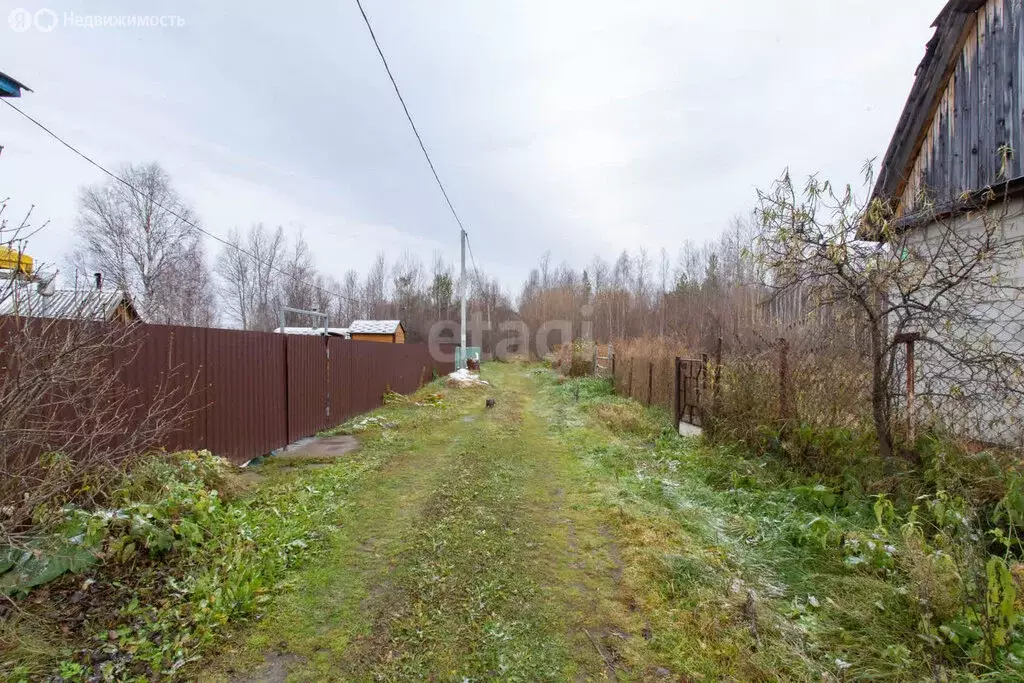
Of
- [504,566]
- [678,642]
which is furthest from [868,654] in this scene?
[504,566]

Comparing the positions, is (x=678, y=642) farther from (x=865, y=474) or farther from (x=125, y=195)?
(x=125, y=195)

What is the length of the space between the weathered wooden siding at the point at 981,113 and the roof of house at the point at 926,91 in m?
0.07

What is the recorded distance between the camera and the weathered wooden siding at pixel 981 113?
12.9ft

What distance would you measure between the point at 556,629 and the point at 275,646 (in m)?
1.53

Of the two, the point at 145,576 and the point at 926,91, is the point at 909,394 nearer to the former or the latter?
the point at 926,91

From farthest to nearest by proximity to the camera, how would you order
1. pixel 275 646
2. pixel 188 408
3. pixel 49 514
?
pixel 188 408, pixel 49 514, pixel 275 646

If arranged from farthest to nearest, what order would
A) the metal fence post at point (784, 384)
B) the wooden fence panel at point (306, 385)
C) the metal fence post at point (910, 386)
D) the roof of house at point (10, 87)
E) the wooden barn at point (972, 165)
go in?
the wooden fence panel at point (306, 385)
the metal fence post at point (784, 384)
the roof of house at point (10, 87)
the metal fence post at point (910, 386)
the wooden barn at point (972, 165)

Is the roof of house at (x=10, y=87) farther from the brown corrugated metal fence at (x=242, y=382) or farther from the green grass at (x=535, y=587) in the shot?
the green grass at (x=535, y=587)

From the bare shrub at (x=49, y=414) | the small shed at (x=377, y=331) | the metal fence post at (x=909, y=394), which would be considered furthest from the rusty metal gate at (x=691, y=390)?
the small shed at (x=377, y=331)

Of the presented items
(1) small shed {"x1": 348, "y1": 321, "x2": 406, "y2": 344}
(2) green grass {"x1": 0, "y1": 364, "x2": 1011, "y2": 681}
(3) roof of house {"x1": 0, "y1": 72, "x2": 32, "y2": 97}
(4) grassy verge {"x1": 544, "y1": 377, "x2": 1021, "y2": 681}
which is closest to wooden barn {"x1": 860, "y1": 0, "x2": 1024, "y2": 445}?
(4) grassy verge {"x1": 544, "y1": 377, "x2": 1021, "y2": 681}

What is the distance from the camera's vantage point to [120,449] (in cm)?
333

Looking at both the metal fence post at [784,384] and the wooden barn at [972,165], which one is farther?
the metal fence post at [784,384]

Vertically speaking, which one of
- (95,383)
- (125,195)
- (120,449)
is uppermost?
(125,195)

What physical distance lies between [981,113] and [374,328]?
2690 cm
